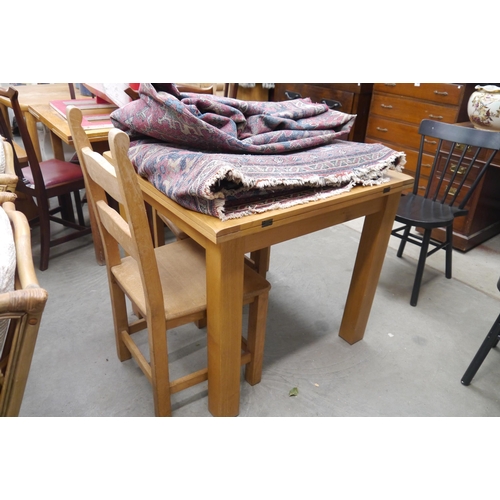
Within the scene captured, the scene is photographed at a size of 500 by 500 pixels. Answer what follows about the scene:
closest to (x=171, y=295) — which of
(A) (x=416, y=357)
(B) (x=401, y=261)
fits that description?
(A) (x=416, y=357)

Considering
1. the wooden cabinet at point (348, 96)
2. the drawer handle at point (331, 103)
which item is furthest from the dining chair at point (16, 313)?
the wooden cabinet at point (348, 96)

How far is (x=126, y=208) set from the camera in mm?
987

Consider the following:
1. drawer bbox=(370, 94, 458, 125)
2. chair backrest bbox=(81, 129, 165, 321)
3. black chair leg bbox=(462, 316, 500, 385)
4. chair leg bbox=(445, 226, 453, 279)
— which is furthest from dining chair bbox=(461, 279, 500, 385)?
drawer bbox=(370, 94, 458, 125)

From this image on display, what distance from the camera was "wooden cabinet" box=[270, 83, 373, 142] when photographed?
3.50 m

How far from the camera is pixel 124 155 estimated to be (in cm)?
91

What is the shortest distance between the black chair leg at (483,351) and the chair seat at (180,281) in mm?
905

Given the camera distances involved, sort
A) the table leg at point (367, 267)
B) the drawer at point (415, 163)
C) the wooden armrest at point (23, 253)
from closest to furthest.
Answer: the wooden armrest at point (23, 253), the table leg at point (367, 267), the drawer at point (415, 163)

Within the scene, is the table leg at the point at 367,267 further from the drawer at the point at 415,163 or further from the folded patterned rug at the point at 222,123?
the drawer at the point at 415,163

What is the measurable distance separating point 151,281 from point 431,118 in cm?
264

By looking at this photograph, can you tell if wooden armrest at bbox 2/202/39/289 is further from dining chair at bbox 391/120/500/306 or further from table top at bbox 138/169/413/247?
dining chair at bbox 391/120/500/306

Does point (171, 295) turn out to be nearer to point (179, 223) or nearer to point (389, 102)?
point (179, 223)

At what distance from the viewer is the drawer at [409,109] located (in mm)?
2832

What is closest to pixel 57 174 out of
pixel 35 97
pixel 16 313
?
pixel 35 97

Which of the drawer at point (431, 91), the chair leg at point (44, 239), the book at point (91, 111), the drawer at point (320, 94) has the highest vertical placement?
the drawer at point (431, 91)
